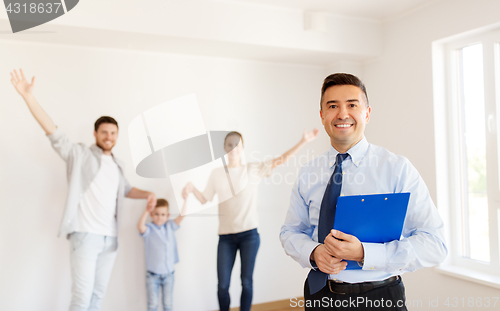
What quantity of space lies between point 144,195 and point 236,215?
2.41 ft

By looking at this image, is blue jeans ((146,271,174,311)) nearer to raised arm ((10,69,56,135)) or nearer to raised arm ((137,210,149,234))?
raised arm ((137,210,149,234))

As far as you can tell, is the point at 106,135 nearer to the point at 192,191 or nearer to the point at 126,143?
the point at 126,143

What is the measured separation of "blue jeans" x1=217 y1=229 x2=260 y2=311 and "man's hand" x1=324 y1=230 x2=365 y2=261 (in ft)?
5.57

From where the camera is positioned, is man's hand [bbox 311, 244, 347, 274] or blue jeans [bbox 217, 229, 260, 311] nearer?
man's hand [bbox 311, 244, 347, 274]

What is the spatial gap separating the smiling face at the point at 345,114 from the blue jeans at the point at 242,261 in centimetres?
163

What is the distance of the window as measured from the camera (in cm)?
271

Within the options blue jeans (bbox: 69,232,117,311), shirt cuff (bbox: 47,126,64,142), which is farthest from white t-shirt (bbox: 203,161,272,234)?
shirt cuff (bbox: 47,126,64,142)

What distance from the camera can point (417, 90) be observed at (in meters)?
3.16


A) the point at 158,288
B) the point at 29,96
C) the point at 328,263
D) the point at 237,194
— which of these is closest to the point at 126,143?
the point at 29,96

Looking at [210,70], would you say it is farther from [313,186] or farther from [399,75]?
[313,186]

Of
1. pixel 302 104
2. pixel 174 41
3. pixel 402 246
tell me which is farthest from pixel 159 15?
pixel 402 246

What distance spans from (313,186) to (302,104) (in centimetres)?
240

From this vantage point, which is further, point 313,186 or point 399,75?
point 399,75

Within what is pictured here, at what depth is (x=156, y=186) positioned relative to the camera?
10.6 feet
